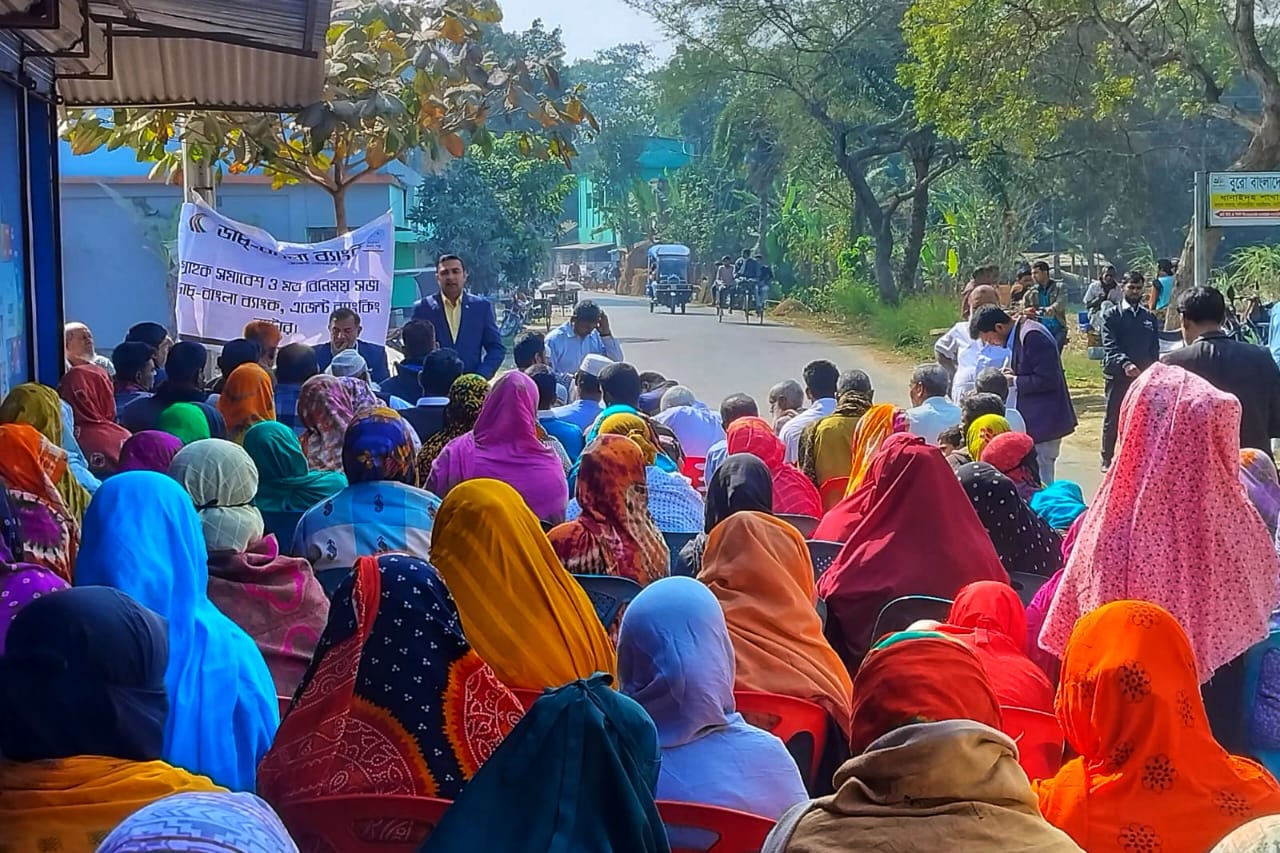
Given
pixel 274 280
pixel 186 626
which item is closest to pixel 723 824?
pixel 186 626

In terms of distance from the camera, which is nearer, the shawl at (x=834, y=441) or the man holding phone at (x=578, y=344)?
the shawl at (x=834, y=441)

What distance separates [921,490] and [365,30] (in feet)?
20.0

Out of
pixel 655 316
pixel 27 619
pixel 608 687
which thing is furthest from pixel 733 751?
pixel 655 316

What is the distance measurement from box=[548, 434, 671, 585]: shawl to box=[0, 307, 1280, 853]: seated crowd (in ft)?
0.03

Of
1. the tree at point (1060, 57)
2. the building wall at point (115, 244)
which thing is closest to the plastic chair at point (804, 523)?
the tree at point (1060, 57)

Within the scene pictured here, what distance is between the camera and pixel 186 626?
135 inches

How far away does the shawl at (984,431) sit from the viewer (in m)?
6.18

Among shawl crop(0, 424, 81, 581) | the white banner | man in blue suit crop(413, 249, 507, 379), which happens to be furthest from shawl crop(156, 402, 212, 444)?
the white banner

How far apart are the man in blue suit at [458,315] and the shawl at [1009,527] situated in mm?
4909

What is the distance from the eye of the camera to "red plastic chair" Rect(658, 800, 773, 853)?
2.78 metres

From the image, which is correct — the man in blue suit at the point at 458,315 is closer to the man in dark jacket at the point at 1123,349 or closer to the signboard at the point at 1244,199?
the man in dark jacket at the point at 1123,349

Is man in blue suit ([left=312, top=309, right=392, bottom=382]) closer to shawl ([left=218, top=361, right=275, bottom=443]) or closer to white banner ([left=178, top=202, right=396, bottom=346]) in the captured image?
white banner ([left=178, top=202, right=396, bottom=346])

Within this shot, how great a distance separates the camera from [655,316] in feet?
120

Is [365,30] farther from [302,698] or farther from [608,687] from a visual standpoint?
[608,687]
